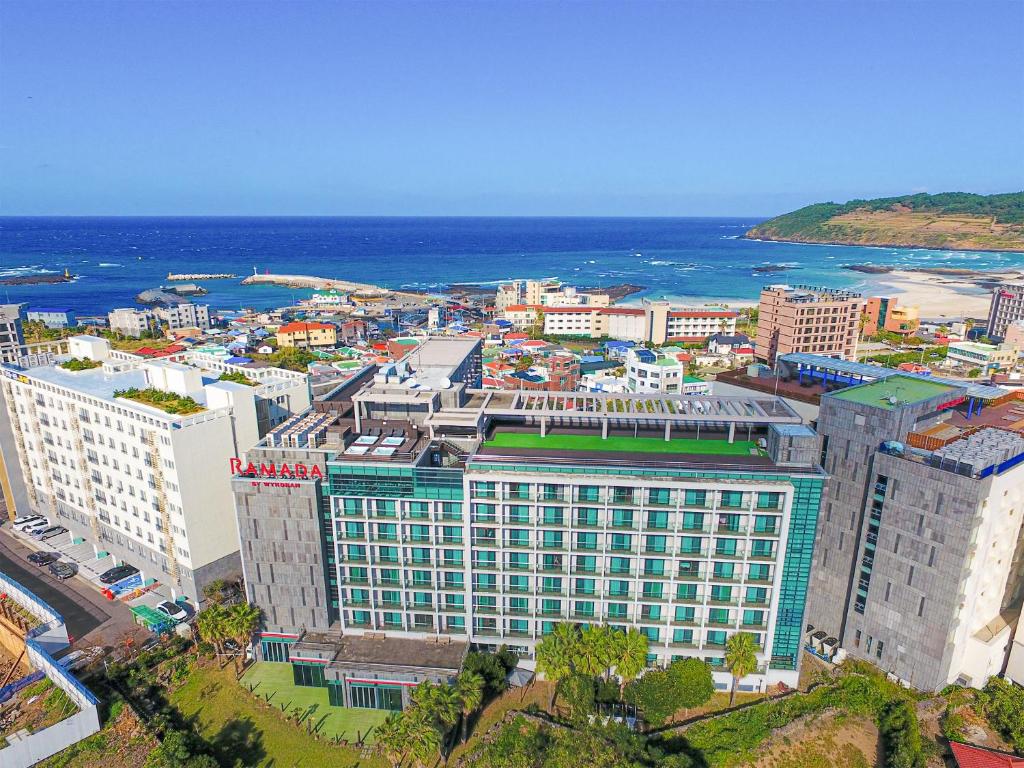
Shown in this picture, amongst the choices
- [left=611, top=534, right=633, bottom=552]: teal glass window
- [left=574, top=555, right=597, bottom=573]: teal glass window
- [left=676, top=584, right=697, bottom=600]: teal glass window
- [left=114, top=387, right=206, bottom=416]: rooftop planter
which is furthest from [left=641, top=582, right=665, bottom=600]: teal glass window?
[left=114, top=387, right=206, bottom=416]: rooftop planter

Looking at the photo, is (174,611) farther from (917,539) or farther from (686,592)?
(917,539)

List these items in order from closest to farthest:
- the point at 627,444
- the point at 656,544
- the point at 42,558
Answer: the point at 656,544, the point at 627,444, the point at 42,558

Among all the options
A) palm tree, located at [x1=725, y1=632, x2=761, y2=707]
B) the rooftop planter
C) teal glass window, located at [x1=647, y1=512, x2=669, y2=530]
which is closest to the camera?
palm tree, located at [x1=725, y1=632, x2=761, y2=707]

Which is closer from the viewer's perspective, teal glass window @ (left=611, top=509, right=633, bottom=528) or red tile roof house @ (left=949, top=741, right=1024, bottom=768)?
red tile roof house @ (left=949, top=741, right=1024, bottom=768)

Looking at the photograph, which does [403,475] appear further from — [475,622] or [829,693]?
[829,693]

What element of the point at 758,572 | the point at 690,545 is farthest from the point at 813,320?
the point at 690,545

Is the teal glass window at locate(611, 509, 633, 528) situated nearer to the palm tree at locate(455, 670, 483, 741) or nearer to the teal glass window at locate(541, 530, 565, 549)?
the teal glass window at locate(541, 530, 565, 549)

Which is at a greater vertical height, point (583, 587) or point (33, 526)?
point (583, 587)
